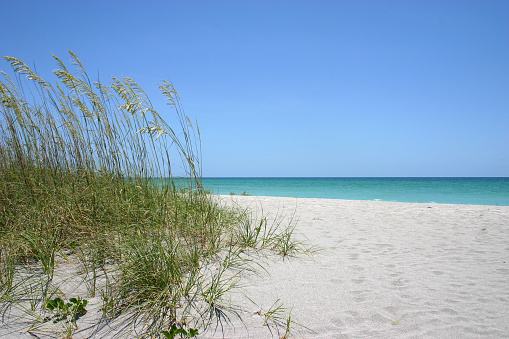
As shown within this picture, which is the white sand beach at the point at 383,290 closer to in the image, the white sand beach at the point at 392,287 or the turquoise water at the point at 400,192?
the white sand beach at the point at 392,287

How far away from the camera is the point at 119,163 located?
2.94 metres

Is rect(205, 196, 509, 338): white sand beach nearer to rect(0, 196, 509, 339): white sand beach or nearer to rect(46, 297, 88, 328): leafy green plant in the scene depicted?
rect(0, 196, 509, 339): white sand beach

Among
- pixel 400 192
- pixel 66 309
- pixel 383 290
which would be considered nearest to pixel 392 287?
pixel 383 290

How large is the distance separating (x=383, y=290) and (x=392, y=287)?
0.41 feet

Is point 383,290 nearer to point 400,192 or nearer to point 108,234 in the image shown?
point 108,234

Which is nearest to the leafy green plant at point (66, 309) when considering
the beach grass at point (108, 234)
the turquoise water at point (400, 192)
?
the beach grass at point (108, 234)

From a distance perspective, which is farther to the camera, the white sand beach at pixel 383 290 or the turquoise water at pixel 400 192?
the turquoise water at pixel 400 192

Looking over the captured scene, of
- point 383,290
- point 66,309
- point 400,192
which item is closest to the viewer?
point 66,309

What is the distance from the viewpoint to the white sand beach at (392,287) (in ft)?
5.93

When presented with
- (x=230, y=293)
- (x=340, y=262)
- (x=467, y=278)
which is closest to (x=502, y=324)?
(x=467, y=278)

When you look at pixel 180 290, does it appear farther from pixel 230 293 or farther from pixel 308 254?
pixel 308 254

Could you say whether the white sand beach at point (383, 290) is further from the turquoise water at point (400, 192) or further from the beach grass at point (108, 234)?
the turquoise water at point (400, 192)

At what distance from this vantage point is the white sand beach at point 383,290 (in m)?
1.77

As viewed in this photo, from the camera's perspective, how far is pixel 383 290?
2287 mm
